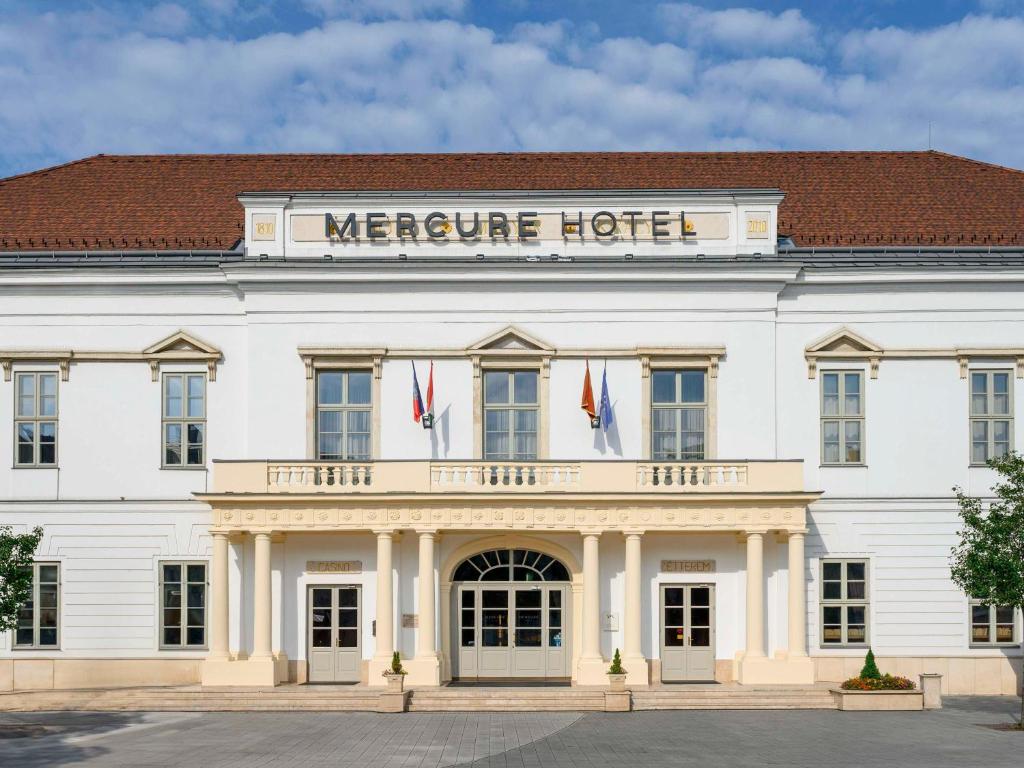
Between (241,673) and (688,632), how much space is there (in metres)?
10.2

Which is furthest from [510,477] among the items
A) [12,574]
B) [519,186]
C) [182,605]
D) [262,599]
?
[12,574]

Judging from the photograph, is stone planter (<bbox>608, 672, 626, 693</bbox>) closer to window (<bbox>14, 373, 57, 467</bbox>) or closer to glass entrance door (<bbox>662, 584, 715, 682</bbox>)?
glass entrance door (<bbox>662, 584, 715, 682</bbox>)

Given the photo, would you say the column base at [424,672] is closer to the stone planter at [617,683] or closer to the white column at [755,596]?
the stone planter at [617,683]

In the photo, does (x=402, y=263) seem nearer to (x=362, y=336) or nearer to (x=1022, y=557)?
(x=362, y=336)

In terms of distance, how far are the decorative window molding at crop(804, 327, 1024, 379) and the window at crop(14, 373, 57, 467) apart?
18.2 meters

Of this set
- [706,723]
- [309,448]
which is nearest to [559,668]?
[706,723]

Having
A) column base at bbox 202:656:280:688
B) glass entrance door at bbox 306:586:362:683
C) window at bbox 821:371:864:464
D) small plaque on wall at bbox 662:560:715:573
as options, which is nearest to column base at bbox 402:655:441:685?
glass entrance door at bbox 306:586:362:683

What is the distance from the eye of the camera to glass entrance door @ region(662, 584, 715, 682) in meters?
29.3

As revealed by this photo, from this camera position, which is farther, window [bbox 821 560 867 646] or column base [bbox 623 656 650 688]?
window [bbox 821 560 867 646]

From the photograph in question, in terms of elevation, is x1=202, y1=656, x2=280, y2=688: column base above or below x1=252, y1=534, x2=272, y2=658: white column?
below

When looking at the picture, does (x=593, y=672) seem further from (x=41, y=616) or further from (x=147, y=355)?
(x=41, y=616)

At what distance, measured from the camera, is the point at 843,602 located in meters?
29.6

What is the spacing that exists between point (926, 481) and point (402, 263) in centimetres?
1349

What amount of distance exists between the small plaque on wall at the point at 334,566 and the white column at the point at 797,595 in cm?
995
